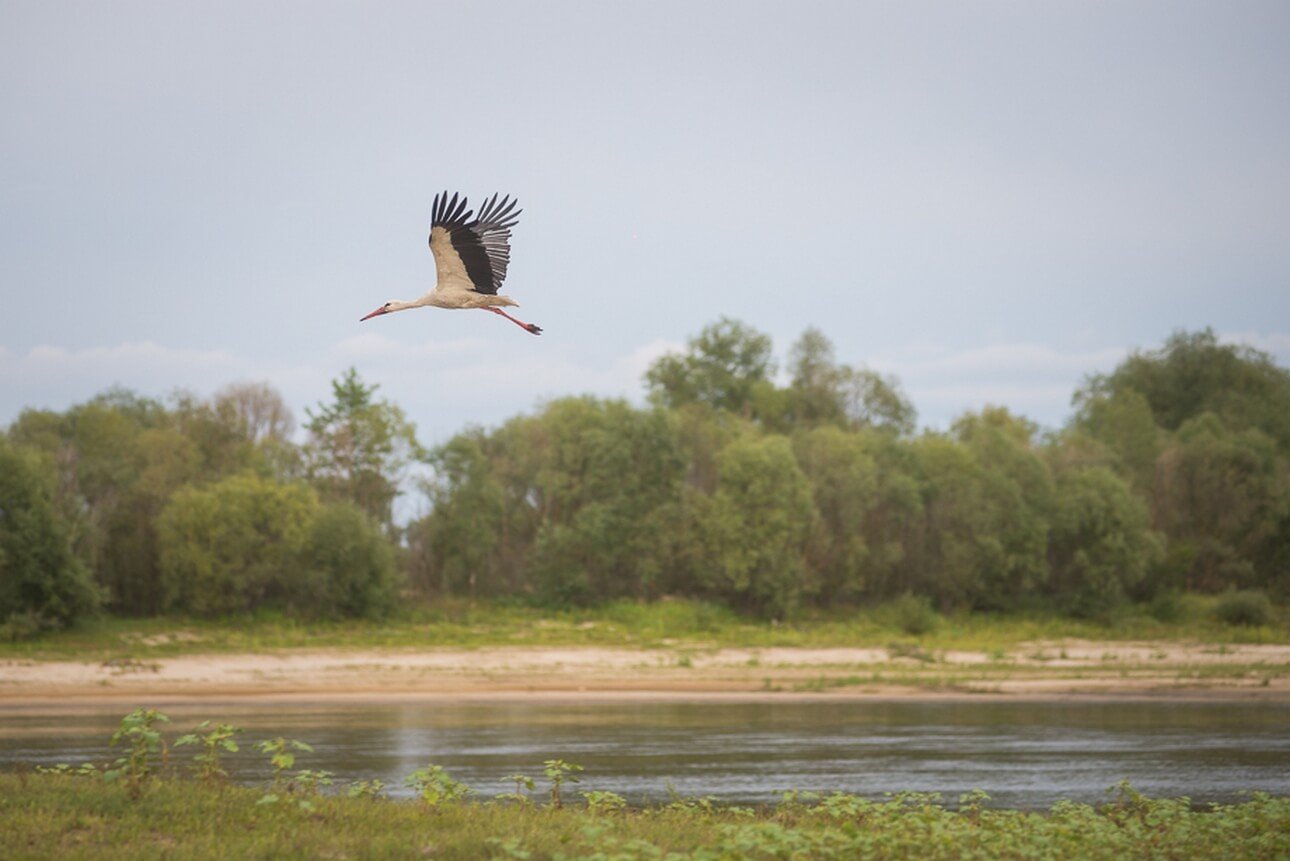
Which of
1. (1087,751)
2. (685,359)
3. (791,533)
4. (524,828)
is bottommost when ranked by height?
(1087,751)

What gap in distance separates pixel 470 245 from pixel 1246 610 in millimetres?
48199

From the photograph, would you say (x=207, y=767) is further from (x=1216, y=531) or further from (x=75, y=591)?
(x=1216, y=531)

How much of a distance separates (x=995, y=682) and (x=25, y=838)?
3302 cm

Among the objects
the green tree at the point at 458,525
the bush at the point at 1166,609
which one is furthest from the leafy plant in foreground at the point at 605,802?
A: the bush at the point at 1166,609

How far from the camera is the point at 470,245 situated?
615 inches

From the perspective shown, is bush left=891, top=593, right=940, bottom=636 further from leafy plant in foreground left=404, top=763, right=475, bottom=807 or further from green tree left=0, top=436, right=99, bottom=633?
leafy plant in foreground left=404, top=763, right=475, bottom=807

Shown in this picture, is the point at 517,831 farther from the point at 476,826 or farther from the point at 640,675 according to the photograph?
the point at 640,675

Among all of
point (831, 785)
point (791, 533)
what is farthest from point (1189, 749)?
point (791, 533)

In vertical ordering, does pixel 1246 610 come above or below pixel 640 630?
above

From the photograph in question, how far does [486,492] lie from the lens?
5559 centimetres

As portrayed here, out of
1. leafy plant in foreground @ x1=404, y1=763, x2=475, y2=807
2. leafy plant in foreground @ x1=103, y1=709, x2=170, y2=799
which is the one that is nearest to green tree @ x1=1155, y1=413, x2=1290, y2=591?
leafy plant in foreground @ x1=404, y1=763, x2=475, y2=807

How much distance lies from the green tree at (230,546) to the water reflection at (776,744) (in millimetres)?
12316

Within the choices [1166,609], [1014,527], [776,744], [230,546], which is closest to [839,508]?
[1014,527]

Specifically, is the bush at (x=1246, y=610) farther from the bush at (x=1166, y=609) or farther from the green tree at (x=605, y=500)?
the green tree at (x=605, y=500)
